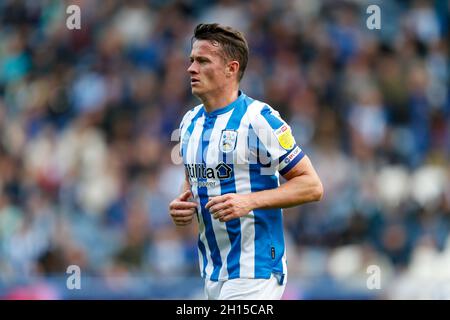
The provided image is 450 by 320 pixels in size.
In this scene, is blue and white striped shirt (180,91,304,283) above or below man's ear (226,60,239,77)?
below

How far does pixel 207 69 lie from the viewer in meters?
6.04

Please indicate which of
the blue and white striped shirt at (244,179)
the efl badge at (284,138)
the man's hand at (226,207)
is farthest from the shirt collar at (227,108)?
the man's hand at (226,207)

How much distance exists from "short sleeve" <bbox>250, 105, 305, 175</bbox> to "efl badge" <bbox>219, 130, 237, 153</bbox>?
135 millimetres

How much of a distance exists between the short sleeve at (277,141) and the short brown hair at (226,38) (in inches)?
16.1

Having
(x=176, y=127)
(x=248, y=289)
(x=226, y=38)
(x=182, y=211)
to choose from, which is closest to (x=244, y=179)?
(x=182, y=211)

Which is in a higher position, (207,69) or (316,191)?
(207,69)

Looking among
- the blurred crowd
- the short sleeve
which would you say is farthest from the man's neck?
the blurred crowd

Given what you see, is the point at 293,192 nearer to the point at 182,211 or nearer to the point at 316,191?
the point at 316,191

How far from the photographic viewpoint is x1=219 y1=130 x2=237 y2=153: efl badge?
5.93m

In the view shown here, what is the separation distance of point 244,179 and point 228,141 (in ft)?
0.82

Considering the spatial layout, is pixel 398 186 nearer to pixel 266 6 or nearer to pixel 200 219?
pixel 266 6

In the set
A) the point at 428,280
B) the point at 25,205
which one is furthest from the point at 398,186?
the point at 25,205

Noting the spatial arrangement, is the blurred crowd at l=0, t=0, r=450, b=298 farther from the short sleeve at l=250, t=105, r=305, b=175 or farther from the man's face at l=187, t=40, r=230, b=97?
the man's face at l=187, t=40, r=230, b=97

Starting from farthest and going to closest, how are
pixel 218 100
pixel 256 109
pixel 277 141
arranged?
pixel 218 100
pixel 256 109
pixel 277 141
